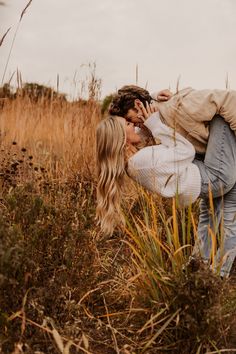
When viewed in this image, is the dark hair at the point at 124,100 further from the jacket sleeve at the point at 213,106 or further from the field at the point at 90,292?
the field at the point at 90,292

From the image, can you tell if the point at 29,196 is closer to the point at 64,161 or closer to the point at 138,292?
the point at 138,292

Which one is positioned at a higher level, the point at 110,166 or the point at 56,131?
the point at 56,131

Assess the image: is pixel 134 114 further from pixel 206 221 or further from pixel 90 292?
pixel 90 292

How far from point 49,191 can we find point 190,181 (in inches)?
37.1

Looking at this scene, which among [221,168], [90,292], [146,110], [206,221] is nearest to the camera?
[90,292]

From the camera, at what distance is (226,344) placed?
2.41m

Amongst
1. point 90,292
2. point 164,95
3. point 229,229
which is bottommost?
point 90,292

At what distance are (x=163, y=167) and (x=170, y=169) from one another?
0.04 metres

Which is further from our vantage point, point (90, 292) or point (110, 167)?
point (110, 167)

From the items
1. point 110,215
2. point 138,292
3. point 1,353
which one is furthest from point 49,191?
point 1,353

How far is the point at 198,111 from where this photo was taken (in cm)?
305

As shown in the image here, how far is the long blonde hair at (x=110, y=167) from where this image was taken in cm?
302

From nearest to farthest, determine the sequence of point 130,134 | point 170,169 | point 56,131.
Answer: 1. point 170,169
2. point 130,134
3. point 56,131

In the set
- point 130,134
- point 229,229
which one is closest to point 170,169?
point 130,134
